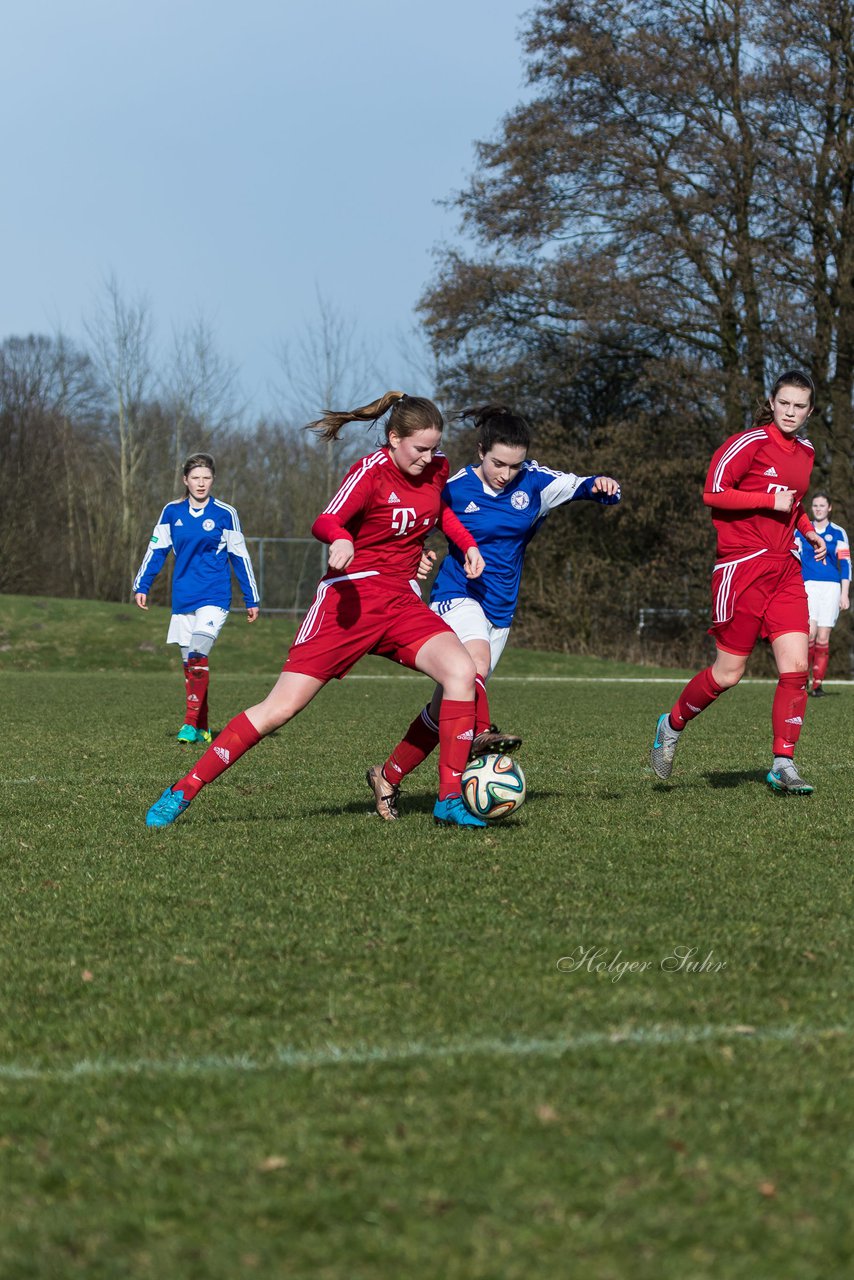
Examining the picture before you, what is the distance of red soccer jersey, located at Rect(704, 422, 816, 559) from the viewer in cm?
716

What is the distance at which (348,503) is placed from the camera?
591 cm

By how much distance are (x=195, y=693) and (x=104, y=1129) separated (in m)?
7.98

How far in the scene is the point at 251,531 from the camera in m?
41.6

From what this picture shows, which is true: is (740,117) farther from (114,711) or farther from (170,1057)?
(170,1057)

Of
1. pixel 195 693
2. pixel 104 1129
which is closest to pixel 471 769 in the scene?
pixel 104 1129

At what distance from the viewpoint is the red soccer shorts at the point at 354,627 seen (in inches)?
236

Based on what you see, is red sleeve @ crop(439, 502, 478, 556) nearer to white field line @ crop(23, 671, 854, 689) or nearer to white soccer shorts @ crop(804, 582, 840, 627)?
white soccer shorts @ crop(804, 582, 840, 627)

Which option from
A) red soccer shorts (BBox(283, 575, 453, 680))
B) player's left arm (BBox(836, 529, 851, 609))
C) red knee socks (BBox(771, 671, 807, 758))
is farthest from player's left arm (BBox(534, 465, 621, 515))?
player's left arm (BBox(836, 529, 851, 609))

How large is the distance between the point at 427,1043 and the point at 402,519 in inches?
131

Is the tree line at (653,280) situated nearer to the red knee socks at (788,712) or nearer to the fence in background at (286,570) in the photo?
the fence in background at (286,570)

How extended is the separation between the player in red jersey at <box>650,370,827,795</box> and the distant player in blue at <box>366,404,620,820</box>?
710 mm

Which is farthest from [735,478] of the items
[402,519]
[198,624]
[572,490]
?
[198,624]

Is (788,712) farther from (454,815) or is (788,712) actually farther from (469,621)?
(454,815)

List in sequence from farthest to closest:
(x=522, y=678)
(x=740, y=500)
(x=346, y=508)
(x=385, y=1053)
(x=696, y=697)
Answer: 1. (x=522, y=678)
2. (x=696, y=697)
3. (x=740, y=500)
4. (x=346, y=508)
5. (x=385, y=1053)
